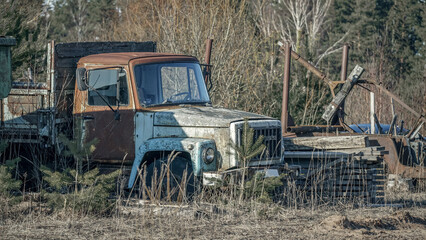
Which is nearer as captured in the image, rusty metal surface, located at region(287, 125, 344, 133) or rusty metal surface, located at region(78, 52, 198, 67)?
rusty metal surface, located at region(78, 52, 198, 67)

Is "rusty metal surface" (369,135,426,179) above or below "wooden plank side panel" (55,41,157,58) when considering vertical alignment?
below

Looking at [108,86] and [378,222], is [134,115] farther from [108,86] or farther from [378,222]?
[378,222]

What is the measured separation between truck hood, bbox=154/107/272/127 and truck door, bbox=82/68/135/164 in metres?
0.48

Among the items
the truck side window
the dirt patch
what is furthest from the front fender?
the dirt patch

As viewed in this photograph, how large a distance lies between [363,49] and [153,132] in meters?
25.4

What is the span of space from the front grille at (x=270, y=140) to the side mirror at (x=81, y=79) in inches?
94.1

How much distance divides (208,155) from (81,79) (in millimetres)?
2027

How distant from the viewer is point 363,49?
3250cm

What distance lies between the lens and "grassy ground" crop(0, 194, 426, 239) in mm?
6789

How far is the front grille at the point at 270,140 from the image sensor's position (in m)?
8.77

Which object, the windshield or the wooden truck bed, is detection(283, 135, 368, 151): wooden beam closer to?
the windshield

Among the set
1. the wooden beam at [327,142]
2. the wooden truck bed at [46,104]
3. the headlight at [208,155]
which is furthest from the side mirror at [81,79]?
the wooden beam at [327,142]

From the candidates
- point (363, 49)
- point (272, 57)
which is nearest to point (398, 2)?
point (363, 49)

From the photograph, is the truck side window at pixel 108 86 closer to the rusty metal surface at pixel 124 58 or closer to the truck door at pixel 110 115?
the truck door at pixel 110 115
